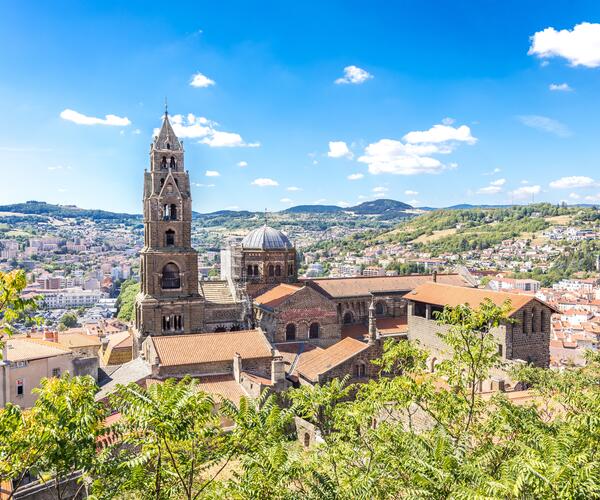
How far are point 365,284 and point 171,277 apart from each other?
1911 cm

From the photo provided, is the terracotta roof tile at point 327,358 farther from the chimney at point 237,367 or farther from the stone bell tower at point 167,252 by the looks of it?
the stone bell tower at point 167,252

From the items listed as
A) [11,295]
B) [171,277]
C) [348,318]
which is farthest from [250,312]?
[11,295]

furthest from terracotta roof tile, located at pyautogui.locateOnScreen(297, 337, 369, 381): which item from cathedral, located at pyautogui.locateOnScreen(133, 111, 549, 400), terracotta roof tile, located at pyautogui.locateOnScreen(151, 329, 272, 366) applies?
terracotta roof tile, located at pyautogui.locateOnScreen(151, 329, 272, 366)

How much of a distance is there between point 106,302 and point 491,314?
165990 millimetres

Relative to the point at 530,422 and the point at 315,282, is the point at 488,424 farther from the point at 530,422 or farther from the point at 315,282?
the point at 315,282

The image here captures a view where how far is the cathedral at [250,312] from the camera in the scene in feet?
111

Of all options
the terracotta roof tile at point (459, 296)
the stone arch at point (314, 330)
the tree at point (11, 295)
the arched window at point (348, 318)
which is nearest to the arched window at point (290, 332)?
the stone arch at point (314, 330)

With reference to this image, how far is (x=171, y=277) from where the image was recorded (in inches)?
1665

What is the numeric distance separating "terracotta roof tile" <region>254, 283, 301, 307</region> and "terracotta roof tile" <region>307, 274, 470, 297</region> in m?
3.69

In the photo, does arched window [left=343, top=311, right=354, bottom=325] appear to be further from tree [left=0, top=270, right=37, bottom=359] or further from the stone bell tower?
tree [left=0, top=270, right=37, bottom=359]

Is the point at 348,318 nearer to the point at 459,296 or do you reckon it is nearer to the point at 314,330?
the point at 314,330

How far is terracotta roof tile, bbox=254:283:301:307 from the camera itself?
41281 millimetres

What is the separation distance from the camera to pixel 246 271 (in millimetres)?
47406

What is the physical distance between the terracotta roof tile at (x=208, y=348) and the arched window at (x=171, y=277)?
793 cm
